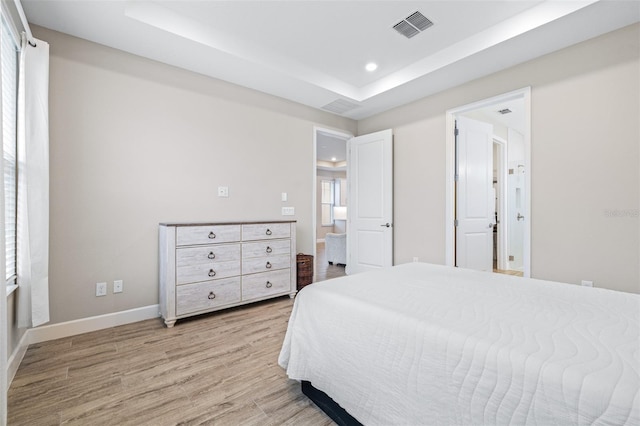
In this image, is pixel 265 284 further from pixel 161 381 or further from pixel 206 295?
pixel 161 381

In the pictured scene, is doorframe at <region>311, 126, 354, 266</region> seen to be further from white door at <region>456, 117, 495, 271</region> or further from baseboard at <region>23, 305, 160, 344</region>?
baseboard at <region>23, 305, 160, 344</region>

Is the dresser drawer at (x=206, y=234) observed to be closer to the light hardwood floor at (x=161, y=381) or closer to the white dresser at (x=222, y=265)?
the white dresser at (x=222, y=265)

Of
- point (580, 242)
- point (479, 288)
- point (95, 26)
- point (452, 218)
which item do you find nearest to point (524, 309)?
point (479, 288)

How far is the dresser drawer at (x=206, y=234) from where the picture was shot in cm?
272

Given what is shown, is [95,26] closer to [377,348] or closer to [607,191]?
[377,348]

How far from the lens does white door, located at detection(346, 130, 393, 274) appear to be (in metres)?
4.15

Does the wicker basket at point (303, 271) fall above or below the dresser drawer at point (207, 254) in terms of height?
below

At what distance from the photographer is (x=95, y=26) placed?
241 centimetres

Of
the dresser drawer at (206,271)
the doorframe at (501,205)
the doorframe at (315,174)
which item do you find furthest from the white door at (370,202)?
the doorframe at (501,205)

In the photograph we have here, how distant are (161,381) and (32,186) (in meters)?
1.64

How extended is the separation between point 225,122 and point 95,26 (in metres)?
1.33

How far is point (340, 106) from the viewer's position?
4.18 m

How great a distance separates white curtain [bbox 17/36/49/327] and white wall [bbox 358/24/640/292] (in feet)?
13.4

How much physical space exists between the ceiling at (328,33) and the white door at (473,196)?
0.80 m
